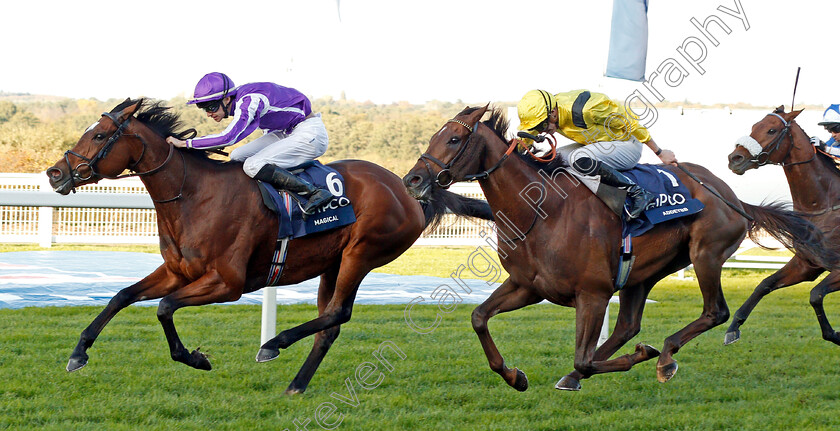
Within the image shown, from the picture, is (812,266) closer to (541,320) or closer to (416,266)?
(541,320)

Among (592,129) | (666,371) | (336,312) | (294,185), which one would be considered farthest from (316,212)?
(666,371)

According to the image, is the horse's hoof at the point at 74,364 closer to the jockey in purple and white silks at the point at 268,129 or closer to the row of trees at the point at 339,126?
the jockey in purple and white silks at the point at 268,129

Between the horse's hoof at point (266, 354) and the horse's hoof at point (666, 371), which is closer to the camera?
the horse's hoof at point (266, 354)

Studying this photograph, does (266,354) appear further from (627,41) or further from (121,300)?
(627,41)

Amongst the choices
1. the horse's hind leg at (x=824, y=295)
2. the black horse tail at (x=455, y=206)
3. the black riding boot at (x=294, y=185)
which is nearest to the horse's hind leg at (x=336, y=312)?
the black riding boot at (x=294, y=185)

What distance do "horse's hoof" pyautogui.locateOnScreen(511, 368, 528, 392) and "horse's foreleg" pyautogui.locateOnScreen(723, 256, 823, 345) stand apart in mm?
2377

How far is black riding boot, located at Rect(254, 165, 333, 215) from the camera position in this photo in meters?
4.77

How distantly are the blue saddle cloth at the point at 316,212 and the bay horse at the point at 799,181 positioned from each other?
2942mm

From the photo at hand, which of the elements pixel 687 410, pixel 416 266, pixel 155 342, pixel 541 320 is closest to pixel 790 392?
pixel 687 410

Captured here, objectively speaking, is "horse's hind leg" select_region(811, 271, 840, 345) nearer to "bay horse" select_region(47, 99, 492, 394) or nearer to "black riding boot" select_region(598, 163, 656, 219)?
"black riding boot" select_region(598, 163, 656, 219)

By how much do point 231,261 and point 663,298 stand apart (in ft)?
21.1

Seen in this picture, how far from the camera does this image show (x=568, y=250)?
4.43m

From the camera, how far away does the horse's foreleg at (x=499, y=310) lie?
4613 mm

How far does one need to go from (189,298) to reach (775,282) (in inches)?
173
